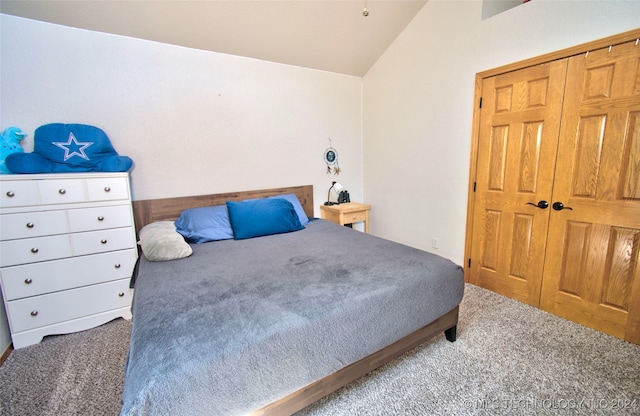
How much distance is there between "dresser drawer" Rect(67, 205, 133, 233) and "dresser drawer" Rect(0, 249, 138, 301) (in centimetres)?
23

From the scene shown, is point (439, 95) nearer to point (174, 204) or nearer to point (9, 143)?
point (174, 204)

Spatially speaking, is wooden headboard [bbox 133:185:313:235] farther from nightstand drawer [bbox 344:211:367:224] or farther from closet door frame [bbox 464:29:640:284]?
closet door frame [bbox 464:29:640:284]

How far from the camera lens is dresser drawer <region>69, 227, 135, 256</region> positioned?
208cm

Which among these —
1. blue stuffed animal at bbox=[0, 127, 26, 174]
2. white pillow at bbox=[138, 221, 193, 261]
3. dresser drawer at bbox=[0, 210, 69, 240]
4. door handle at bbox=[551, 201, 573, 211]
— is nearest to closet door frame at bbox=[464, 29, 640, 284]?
door handle at bbox=[551, 201, 573, 211]

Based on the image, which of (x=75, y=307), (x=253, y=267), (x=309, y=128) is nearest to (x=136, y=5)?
(x=309, y=128)

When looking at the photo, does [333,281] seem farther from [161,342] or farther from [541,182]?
[541,182]

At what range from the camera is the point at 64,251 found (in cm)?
204

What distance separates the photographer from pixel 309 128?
11.5 ft

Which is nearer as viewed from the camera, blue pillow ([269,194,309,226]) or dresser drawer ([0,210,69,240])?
dresser drawer ([0,210,69,240])

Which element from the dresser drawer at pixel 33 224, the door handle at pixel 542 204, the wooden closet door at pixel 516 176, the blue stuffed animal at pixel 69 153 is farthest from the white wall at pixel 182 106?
the door handle at pixel 542 204

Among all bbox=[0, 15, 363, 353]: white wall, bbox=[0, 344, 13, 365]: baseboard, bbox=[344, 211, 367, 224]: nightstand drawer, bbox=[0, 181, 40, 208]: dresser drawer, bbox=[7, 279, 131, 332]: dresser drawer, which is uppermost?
bbox=[0, 15, 363, 353]: white wall

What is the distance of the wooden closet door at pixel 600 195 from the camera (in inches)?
69.6

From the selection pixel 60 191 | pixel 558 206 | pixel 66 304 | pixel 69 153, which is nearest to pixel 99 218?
pixel 60 191

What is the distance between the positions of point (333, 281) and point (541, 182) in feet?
6.29
